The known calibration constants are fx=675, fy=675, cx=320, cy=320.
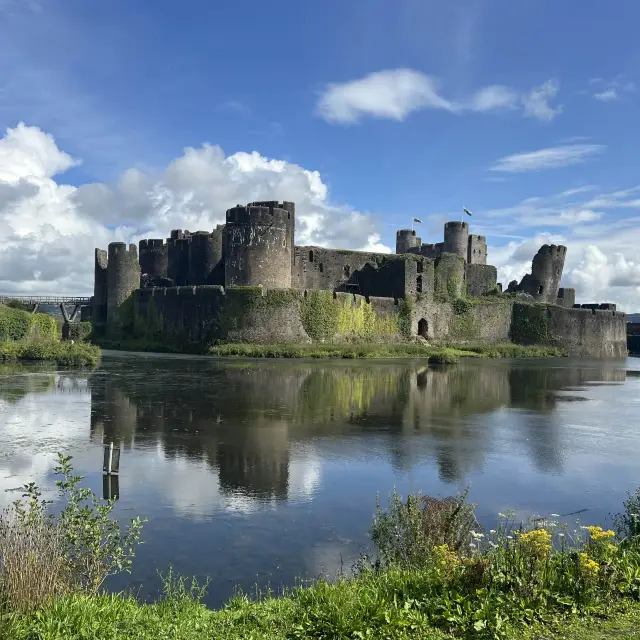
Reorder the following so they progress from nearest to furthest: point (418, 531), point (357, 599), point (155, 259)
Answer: point (357, 599) → point (418, 531) → point (155, 259)

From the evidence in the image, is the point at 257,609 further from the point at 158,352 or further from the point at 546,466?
the point at 158,352

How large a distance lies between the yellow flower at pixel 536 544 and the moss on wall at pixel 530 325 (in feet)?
173

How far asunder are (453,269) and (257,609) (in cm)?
5180

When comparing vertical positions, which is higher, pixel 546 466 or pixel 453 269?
pixel 453 269

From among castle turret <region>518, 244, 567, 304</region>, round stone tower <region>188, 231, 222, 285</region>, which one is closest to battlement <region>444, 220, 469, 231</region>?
Answer: castle turret <region>518, 244, 567, 304</region>

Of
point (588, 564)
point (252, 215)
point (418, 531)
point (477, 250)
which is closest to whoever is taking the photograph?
point (588, 564)

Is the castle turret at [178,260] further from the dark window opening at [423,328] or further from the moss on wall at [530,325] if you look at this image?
the moss on wall at [530,325]

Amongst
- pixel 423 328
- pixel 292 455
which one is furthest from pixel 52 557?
pixel 423 328

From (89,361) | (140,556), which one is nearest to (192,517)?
(140,556)

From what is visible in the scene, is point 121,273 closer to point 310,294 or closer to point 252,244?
point 252,244

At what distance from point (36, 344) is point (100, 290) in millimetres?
19429

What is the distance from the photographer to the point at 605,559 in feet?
21.4

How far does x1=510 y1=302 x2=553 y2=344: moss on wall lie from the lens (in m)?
56.8

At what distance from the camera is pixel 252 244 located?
46.2 m
